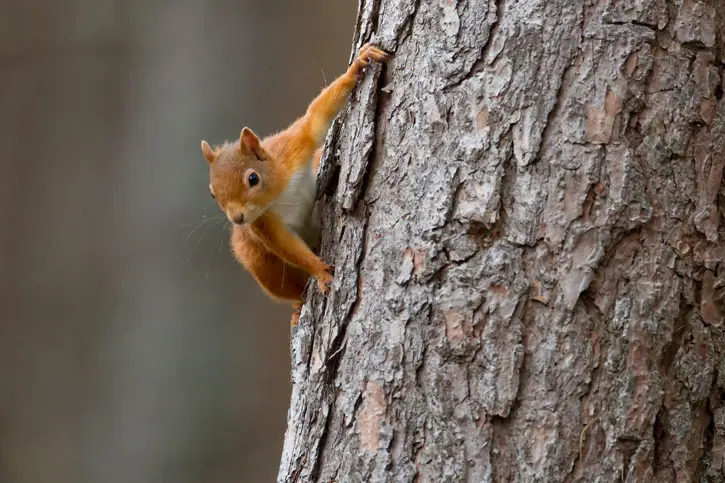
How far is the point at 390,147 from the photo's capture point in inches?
60.4

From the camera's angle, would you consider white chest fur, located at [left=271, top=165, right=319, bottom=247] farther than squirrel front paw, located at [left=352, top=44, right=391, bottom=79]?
Yes

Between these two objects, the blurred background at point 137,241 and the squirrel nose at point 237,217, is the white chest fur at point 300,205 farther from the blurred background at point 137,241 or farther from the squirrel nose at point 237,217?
the blurred background at point 137,241

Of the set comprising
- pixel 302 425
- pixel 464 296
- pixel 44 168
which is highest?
pixel 44 168

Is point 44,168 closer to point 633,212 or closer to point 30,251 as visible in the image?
point 30,251

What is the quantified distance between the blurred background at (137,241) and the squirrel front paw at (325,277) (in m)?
2.06

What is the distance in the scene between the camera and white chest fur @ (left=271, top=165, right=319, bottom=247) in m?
1.93

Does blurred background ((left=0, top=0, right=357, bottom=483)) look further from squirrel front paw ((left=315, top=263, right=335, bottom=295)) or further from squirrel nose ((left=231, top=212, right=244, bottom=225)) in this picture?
squirrel front paw ((left=315, top=263, right=335, bottom=295))

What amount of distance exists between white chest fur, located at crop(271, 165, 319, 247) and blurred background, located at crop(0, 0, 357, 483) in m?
1.73

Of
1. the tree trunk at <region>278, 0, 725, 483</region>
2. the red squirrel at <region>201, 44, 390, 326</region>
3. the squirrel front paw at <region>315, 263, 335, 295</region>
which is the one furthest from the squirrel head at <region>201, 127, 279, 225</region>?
the tree trunk at <region>278, 0, 725, 483</region>

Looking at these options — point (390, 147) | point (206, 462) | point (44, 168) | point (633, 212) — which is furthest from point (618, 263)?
point (44, 168)

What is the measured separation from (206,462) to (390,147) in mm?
2846

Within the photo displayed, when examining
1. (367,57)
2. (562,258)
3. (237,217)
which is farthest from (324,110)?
(562,258)

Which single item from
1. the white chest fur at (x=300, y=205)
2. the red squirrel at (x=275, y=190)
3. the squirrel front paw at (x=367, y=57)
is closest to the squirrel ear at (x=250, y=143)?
the red squirrel at (x=275, y=190)

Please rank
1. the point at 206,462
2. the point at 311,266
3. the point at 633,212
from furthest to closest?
the point at 206,462
the point at 311,266
the point at 633,212
